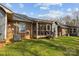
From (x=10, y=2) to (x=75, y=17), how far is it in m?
3.87

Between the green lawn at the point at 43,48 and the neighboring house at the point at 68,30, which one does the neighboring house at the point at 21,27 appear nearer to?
the neighboring house at the point at 68,30

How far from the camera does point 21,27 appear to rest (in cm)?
1408

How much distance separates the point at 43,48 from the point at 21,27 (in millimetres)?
3108

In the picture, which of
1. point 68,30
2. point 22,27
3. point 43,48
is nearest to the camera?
point 43,48

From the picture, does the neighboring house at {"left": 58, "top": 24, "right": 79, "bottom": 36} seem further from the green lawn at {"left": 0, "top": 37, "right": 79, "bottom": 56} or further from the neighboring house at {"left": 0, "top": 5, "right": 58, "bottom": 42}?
the green lawn at {"left": 0, "top": 37, "right": 79, "bottom": 56}

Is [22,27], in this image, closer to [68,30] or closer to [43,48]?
[43,48]

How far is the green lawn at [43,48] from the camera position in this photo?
10.7 metres

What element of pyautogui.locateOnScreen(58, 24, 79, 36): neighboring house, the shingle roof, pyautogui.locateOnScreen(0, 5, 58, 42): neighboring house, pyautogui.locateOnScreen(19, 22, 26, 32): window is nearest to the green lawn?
pyautogui.locateOnScreen(0, 5, 58, 42): neighboring house

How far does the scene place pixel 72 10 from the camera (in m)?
12.8

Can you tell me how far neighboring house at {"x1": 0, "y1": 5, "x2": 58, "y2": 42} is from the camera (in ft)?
38.6

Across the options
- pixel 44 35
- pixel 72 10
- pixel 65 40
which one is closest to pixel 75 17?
pixel 72 10

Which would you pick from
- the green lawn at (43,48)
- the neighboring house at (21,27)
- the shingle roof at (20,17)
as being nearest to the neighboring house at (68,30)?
the neighboring house at (21,27)

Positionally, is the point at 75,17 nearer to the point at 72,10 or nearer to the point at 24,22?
the point at 72,10

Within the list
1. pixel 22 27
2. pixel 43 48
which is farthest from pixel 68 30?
pixel 43 48
